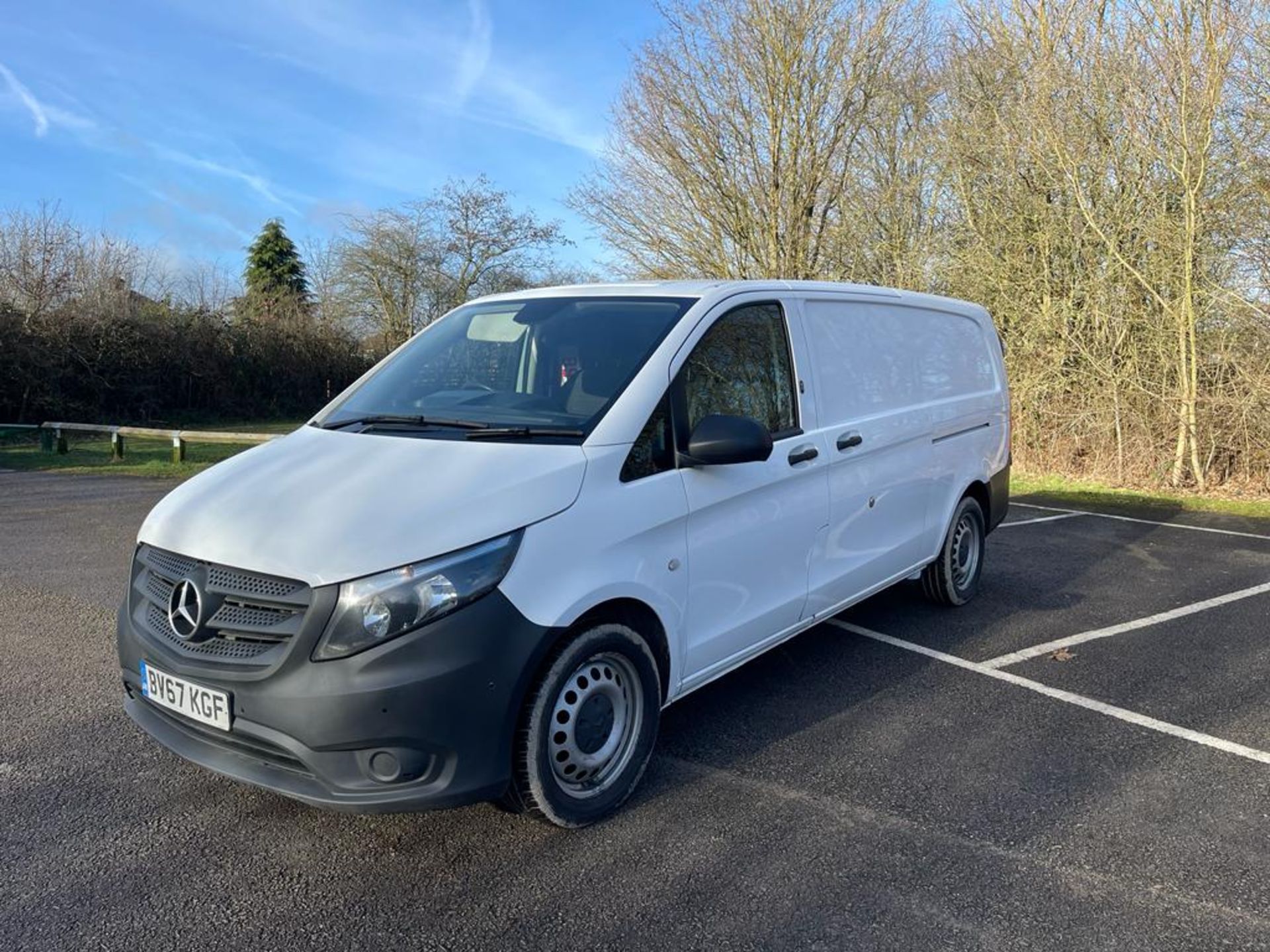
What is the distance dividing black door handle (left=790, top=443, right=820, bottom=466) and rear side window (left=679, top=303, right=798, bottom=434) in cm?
11

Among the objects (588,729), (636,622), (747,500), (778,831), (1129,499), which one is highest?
(747,500)

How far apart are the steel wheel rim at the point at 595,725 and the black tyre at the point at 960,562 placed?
311 centimetres

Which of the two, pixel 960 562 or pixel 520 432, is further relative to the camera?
pixel 960 562

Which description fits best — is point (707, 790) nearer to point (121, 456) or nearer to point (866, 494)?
point (866, 494)

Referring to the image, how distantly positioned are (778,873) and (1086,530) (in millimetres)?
7486

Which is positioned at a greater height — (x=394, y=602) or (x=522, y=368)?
(x=522, y=368)

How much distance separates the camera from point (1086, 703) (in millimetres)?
4262

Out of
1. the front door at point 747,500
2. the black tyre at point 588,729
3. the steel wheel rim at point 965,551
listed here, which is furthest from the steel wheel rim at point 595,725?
the steel wheel rim at point 965,551

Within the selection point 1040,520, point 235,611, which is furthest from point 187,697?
point 1040,520

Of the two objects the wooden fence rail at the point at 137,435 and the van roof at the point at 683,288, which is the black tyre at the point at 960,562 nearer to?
the van roof at the point at 683,288

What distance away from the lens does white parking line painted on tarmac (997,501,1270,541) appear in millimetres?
9023

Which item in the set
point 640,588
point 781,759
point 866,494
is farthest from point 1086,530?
point 640,588

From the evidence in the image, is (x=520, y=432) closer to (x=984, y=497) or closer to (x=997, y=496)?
(x=984, y=497)

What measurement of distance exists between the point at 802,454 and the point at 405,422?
1.73 meters
